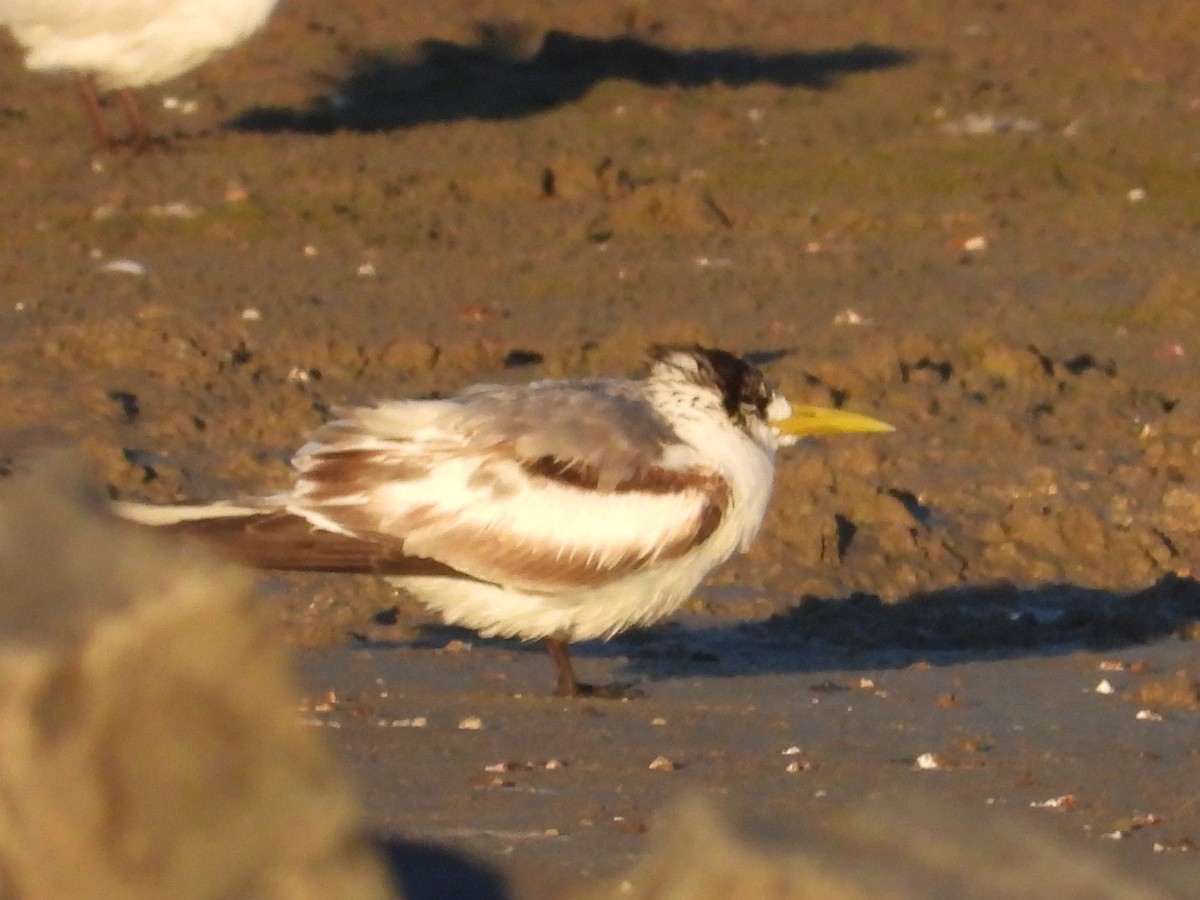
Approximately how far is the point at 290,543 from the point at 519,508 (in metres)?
0.57

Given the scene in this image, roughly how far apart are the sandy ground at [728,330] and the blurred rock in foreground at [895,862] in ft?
0.35

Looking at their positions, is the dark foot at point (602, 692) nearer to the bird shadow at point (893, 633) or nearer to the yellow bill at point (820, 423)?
the bird shadow at point (893, 633)

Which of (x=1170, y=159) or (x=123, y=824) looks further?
(x=1170, y=159)

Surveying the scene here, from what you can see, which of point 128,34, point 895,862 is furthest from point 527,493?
point 128,34

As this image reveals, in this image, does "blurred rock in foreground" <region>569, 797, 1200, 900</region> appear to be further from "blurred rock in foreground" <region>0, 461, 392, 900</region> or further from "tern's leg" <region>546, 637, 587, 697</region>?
"tern's leg" <region>546, 637, 587, 697</region>

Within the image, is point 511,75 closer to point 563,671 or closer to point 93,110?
point 93,110

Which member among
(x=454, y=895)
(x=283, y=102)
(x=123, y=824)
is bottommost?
(x=283, y=102)

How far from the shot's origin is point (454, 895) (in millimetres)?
3678

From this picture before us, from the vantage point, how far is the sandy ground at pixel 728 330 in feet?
19.3

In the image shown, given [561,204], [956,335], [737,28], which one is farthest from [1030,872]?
[737,28]

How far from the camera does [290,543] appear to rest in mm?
6281

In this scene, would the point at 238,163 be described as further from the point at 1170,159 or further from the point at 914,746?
the point at 914,746

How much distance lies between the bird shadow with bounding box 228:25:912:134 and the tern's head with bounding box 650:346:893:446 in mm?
8123

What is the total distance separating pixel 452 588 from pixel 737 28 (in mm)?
12241
